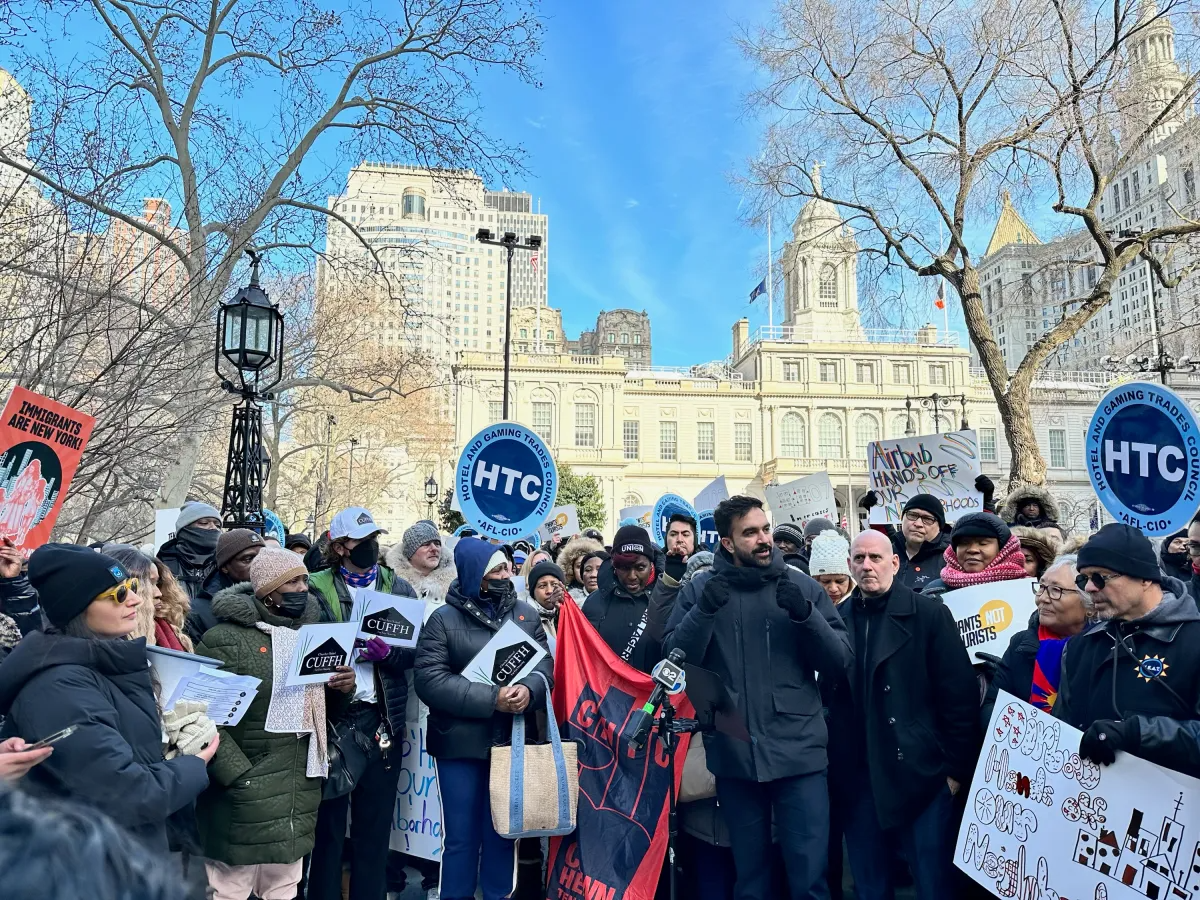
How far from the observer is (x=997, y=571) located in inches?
176

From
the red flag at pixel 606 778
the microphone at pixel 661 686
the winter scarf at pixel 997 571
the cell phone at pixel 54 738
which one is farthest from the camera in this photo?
the winter scarf at pixel 997 571

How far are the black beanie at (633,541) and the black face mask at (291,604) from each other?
5.59 ft

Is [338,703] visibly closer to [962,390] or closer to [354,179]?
[354,179]

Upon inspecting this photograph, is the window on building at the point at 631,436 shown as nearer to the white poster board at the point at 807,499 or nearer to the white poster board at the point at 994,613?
the white poster board at the point at 807,499

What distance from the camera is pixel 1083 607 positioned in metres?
3.67

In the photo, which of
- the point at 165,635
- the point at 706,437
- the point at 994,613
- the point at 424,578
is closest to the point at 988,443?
the point at 706,437

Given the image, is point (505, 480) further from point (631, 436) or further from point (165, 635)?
point (631, 436)

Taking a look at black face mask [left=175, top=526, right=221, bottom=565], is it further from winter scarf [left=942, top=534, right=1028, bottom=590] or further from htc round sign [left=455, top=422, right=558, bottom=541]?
winter scarf [left=942, top=534, right=1028, bottom=590]

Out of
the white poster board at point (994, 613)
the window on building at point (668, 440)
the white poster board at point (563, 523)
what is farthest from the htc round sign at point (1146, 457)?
the window on building at point (668, 440)

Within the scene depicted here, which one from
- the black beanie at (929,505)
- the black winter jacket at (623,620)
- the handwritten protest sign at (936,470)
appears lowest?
the black winter jacket at (623,620)

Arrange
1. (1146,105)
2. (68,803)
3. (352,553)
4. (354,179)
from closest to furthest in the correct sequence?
(68,803), (352,553), (1146,105), (354,179)

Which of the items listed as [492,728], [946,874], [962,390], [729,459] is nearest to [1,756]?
[492,728]

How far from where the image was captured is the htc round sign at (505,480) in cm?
655

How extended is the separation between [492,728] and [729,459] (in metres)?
61.6
